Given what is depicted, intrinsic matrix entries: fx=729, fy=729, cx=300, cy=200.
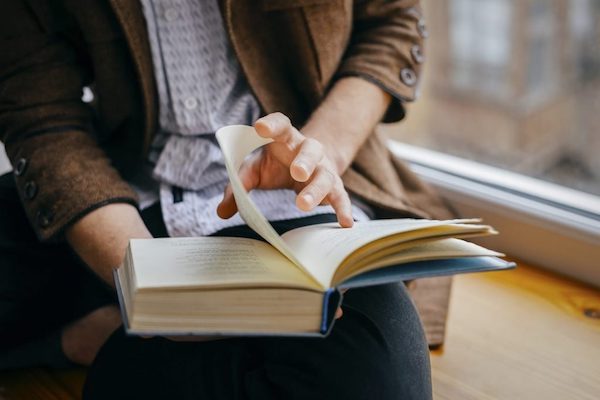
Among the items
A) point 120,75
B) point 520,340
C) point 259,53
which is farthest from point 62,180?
point 520,340

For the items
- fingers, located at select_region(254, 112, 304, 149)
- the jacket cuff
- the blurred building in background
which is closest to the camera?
fingers, located at select_region(254, 112, 304, 149)

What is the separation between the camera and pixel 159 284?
573mm

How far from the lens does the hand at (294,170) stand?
65 cm

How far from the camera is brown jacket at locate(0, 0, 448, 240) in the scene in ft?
2.76

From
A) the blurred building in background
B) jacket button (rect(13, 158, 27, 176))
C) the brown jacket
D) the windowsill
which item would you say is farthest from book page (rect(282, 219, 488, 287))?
the blurred building in background

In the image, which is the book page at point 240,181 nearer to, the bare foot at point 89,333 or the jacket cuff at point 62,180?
the jacket cuff at point 62,180

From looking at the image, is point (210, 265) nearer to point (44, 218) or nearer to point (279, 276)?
point (279, 276)

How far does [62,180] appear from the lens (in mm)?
829

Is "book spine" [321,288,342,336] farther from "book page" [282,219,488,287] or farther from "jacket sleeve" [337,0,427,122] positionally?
"jacket sleeve" [337,0,427,122]

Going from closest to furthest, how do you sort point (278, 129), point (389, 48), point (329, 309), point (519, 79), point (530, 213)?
point (329, 309)
point (278, 129)
point (389, 48)
point (530, 213)
point (519, 79)

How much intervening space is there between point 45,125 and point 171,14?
0.66ft

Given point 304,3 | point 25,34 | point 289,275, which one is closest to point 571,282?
point 304,3

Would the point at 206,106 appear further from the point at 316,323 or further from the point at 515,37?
the point at 515,37

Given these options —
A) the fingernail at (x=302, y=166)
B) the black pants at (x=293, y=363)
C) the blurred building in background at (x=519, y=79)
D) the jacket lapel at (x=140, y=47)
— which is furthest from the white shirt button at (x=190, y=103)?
the blurred building in background at (x=519, y=79)
